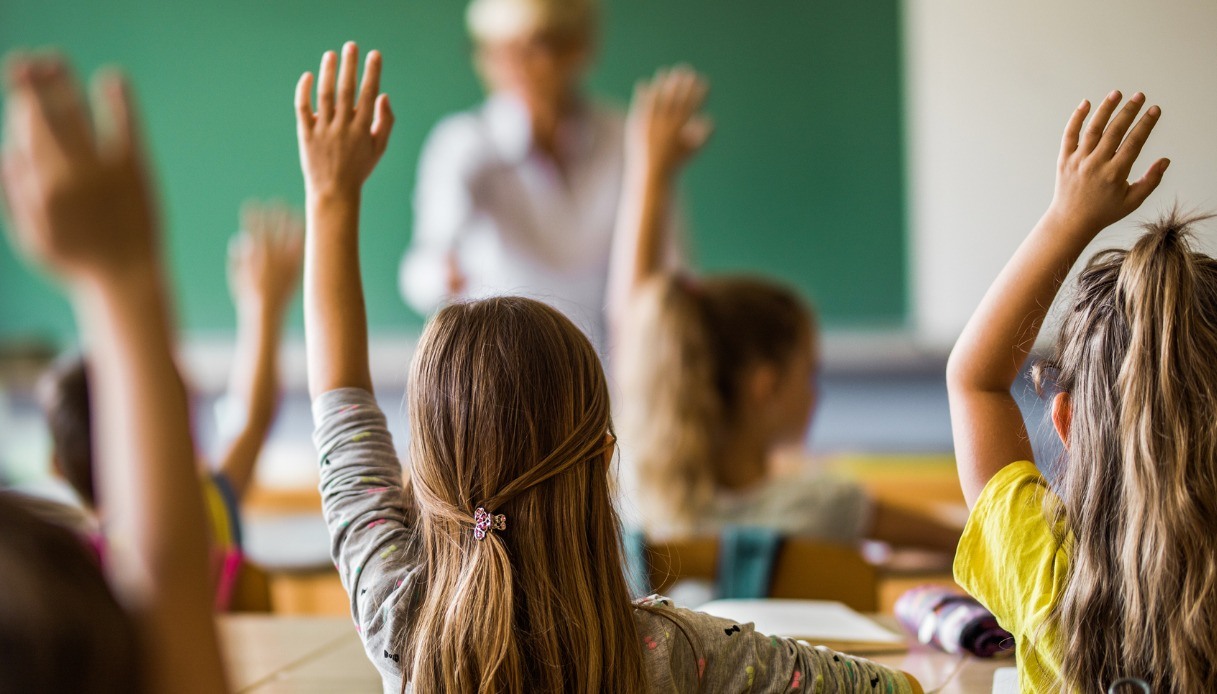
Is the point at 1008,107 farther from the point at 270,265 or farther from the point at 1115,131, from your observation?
the point at 1115,131

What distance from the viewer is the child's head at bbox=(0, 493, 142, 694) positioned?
0.57m

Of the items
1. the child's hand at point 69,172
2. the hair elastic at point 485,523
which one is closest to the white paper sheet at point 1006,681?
the hair elastic at point 485,523

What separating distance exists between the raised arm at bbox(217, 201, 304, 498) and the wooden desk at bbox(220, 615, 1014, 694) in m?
0.40

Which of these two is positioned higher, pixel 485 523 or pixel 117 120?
pixel 117 120

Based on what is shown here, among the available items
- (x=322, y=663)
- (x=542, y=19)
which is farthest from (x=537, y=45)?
(x=322, y=663)

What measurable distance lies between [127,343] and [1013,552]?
0.76 meters

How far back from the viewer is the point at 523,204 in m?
3.24

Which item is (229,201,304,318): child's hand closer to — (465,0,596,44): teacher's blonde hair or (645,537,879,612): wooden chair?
(645,537,879,612): wooden chair

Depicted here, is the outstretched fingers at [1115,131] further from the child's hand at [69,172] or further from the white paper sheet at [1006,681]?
the child's hand at [69,172]

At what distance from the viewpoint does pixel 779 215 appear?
414 centimetres

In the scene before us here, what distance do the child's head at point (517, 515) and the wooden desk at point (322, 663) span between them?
27 cm

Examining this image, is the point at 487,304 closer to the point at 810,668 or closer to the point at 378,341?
the point at 810,668

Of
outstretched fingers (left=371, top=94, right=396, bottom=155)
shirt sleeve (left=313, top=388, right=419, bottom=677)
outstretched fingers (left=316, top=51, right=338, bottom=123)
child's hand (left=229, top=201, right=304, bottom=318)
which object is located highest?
outstretched fingers (left=316, top=51, right=338, bottom=123)

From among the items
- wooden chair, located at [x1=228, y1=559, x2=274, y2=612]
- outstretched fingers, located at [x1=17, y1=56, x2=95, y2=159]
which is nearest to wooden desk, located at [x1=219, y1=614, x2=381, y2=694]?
wooden chair, located at [x1=228, y1=559, x2=274, y2=612]
